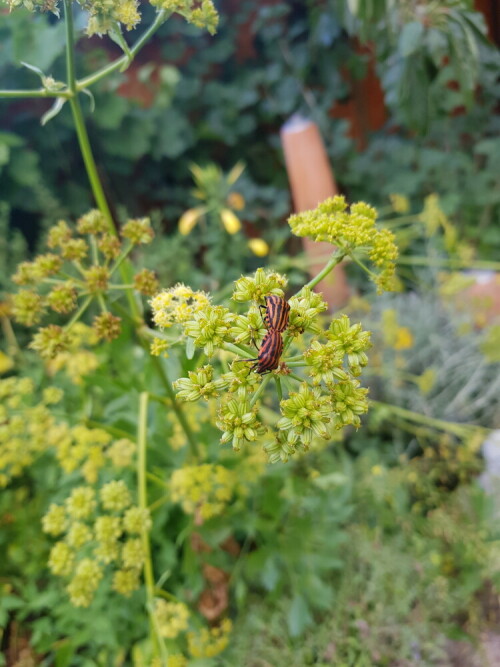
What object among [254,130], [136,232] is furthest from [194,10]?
[254,130]

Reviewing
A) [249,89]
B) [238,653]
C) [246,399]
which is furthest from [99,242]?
[249,89]

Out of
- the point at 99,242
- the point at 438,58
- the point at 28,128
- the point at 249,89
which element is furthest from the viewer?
the point at 249,89

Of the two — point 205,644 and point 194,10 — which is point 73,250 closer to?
point 194,10

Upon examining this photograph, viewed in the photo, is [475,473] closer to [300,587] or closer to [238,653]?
[300,587]

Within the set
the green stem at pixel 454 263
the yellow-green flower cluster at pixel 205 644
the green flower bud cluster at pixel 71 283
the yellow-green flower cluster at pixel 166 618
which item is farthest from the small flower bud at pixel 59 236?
the green stem at pixel 454 263

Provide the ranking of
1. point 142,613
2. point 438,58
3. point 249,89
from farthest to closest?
point 249,89 < point 438,58 < point 142,613

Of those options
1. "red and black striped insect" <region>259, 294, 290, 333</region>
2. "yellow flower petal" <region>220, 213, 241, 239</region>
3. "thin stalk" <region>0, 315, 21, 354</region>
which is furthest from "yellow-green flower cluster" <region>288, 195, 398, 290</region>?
"yellow flower petal" <region>220, 213, 241, 239</region>

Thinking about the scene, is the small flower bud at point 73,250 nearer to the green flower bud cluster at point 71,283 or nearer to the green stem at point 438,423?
the green flower bud cluster at point 71,283

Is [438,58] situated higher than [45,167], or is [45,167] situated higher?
[45,167]
